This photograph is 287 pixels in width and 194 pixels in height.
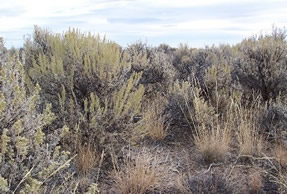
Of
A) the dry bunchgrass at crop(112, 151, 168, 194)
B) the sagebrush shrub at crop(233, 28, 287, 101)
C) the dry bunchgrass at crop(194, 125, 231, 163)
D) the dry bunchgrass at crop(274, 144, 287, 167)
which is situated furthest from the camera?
the sagebrush shrub at crop(233, 28, 287, 101)

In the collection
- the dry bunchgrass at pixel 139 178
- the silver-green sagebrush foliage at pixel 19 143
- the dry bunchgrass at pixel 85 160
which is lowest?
the dry bunchgrass at pixel 139 178

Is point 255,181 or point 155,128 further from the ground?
point 155,128

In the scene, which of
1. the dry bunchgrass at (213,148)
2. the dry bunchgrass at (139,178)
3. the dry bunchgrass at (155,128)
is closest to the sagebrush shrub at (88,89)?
the dry bunchgrass at (139,178)

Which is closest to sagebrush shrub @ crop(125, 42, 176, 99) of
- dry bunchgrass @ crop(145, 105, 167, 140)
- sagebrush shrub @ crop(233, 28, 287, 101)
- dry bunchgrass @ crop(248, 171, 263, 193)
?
sagebrush shrub @ crop(233, 28, 287, 101)

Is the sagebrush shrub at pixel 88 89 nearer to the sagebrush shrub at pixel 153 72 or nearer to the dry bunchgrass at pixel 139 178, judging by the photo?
the dry bunchgrass at pixel 139 178

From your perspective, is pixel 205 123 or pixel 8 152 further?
pixel 205 123

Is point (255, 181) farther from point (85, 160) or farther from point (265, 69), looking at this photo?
point (265, 69)

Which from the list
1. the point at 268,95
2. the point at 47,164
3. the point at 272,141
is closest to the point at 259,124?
the point at 272,141

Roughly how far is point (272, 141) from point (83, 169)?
3.11 m

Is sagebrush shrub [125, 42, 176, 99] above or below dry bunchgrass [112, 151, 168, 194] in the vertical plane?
above

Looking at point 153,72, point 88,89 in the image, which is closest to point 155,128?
point 88,89

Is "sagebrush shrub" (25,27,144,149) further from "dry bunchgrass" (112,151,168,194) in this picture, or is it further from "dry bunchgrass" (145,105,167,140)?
"dry bunchgrass" (145,105,167,140)

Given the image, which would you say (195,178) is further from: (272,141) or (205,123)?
(272,141)

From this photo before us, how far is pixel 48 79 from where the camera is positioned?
16.0 feet
